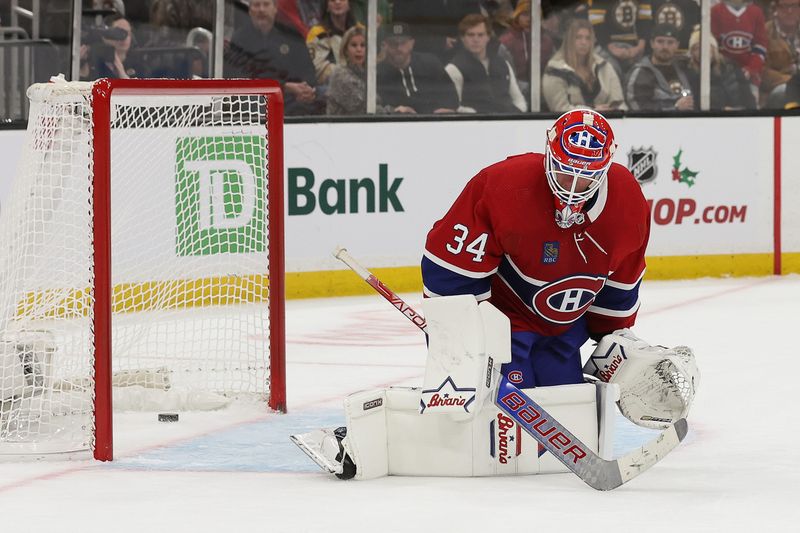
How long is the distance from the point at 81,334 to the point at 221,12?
10.5 ft

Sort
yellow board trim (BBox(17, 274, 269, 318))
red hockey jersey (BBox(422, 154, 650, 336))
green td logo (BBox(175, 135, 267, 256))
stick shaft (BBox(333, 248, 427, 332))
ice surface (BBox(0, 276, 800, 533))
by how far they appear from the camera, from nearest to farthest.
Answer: ice surface (BBox(0, 276, 800, 533)), red hockey jersey (BBox(422, 154, 650, 336)), yellow board trim (BBox(17, 274, 269, 318)), stick shaft (BBox(333, 248, 427, 332)), green td logo (BBox(175, 135, 267, 256))

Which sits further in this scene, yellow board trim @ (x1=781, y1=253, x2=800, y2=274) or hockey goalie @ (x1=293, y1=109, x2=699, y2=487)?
yellow board trim @ (x1=781, y1=253, x2=800, y2=274)

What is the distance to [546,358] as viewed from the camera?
3400 millimetres

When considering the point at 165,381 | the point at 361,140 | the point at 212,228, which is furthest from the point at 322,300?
the point at 165,381

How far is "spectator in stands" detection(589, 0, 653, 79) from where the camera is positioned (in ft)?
24.6

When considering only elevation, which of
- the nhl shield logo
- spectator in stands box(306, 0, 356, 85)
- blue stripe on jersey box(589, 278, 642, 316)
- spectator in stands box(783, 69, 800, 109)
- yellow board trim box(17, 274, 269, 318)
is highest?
spectator in stands box(306, 0, 356, 85)

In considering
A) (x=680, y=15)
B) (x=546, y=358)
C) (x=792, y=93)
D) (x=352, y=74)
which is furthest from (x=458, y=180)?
(x=546, y=358)

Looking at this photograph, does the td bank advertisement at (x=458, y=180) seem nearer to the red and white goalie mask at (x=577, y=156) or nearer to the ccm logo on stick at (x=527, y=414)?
the red and white goalie mask at (x=577, y=156)

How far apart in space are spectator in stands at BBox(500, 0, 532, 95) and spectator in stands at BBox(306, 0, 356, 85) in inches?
33.2

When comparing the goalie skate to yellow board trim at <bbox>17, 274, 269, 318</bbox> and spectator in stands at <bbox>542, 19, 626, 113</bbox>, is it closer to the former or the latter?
yellow board trim at <bbox>17, 274, 269, 318</bbox>

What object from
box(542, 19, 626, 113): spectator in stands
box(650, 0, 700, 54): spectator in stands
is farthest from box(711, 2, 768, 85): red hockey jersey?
box(542, 19, 626, 113): spectator in stands

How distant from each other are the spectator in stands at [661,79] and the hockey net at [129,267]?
2.85 m

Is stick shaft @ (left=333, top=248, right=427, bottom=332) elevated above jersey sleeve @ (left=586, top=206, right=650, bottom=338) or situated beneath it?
situated beneath

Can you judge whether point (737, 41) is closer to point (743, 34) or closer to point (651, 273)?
point (743, 34)
